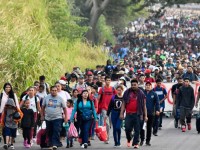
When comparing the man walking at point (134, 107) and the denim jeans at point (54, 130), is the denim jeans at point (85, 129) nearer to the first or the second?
the denim jeans at point (54, 130)

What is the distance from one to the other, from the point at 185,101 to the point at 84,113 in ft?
16.9

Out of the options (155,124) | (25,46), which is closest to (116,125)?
(155,124)

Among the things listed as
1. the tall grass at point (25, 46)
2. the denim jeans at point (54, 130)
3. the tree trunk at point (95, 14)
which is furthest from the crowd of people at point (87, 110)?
the tree trunk at point (95, 14)

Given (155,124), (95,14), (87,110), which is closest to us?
(87,110)

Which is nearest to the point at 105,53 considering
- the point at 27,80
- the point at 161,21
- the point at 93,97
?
the point at 27,80

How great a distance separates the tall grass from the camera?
26.6 metres

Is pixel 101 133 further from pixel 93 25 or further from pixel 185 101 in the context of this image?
pixel 93 25

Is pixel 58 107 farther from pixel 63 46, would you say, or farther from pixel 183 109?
pixel 63 46

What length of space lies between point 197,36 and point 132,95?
54520mm

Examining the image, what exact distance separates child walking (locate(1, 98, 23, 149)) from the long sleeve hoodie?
6.10 meters

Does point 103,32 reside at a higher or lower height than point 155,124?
higher

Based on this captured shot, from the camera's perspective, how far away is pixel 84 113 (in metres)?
21.9

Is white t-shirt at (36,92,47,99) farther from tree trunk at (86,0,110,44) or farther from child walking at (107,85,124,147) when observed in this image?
tree trunk at (86,0,110,44)

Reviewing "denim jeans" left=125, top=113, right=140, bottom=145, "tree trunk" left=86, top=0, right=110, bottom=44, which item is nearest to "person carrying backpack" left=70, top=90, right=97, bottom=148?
"denim jeans" left=125, top=113, right=140, bottom=145
